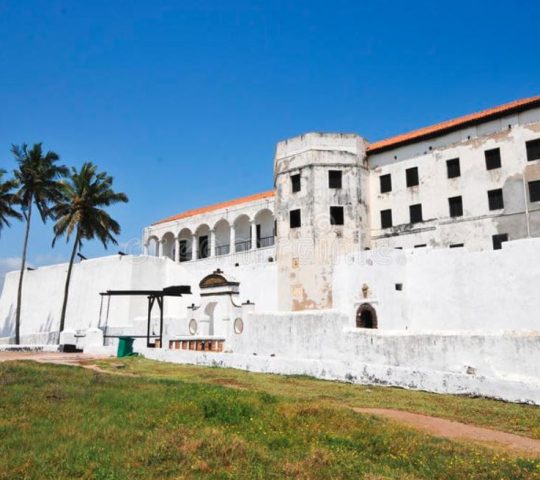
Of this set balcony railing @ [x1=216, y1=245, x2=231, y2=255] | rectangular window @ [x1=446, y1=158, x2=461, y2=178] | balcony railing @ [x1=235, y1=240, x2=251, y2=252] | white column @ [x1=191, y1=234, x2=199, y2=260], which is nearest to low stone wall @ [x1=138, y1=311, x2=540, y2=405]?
rectangular window @ [x1=446, y1=158, x2=461, y2=178]

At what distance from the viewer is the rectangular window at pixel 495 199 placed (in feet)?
80.7

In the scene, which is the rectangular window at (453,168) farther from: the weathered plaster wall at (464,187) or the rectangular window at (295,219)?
the rectangular window at (295,219)

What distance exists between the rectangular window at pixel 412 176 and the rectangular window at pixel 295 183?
6119mm

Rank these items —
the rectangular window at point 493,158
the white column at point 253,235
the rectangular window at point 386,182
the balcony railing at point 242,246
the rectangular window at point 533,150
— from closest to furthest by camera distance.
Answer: the rectangular window at point 533,150, the rectangular window at point 493,158, the rectangular window at point 386,182, the white column at point 253,235, the balcony railing at point 242,246

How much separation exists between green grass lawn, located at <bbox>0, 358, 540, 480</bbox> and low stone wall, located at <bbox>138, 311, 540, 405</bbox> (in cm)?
158

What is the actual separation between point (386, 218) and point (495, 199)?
599cm

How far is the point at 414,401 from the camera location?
13.2 metres

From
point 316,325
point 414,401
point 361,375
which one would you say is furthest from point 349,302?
point 414,401

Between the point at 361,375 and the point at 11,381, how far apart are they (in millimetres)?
10741

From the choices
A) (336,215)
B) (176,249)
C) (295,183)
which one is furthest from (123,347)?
(176,249)

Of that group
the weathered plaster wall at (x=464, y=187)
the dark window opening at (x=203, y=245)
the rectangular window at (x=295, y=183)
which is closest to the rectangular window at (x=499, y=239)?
the weathered plaster wall at (x=464, y=187)

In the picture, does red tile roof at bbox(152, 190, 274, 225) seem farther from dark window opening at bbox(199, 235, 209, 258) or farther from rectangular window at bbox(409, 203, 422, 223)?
rectangular window at bbox(409, 203, 422, 223)

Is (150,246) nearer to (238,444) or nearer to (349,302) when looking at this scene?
(349,302)

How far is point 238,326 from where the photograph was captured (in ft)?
79.3
